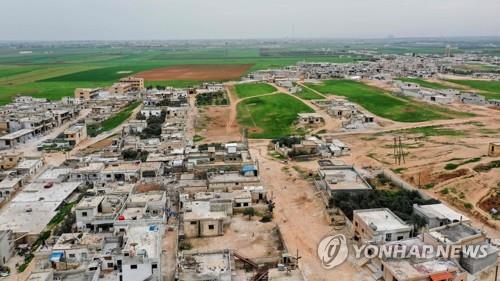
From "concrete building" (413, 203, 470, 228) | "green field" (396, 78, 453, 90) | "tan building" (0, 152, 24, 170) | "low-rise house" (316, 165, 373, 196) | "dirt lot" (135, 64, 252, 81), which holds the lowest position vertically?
"tan building" (0, 152, 24, 170)

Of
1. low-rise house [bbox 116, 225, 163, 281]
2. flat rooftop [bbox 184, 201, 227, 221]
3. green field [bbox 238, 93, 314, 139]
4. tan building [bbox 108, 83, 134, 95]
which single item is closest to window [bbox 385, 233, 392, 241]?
flat rooftop [bbox 184, 201, 227, 221]

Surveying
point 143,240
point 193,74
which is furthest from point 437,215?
point 193,74

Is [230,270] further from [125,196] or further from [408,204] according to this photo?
[408,204]

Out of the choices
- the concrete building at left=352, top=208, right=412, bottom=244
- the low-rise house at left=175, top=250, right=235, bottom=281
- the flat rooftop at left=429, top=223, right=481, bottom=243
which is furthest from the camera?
the concrete building at left=352, top=208, right=412, bottom=244

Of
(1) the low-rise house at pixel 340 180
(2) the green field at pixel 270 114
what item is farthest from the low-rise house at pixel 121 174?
(2) the green field at pixel 270 114

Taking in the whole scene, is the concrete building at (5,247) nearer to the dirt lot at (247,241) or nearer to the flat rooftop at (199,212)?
the flat rooftop at (199,212)

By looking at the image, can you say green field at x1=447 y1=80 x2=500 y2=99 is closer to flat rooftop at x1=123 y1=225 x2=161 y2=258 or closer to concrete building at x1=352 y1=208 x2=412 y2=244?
concrete building at x1=352 y1=208 x2=412 y2=244
